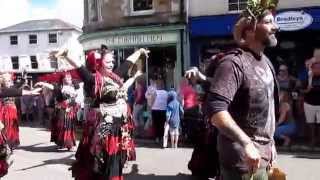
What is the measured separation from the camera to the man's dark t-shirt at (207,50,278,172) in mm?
3525

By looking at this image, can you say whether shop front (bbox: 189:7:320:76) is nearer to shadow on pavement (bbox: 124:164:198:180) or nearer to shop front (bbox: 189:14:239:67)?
shop front (bbox: 189:14:239:67)

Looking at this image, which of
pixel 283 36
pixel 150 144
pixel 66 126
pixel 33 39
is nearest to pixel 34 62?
pixel 33 39

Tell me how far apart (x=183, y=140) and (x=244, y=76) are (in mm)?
10096

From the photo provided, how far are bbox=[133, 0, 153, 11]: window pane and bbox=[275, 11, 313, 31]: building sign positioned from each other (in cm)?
532

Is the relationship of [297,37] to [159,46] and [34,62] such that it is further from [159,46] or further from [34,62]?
[34,62]

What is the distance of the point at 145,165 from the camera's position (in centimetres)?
1010

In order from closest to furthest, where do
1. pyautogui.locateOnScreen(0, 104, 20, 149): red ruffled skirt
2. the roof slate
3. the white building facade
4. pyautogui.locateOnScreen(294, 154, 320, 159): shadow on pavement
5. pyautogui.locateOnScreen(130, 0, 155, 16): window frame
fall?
1. pyautogui.locateOnScreen(294, 154, 320, 159): shadow on pavement
2. pyautogui.locateOnScreen(0, 104, 20, 149): red ruffled skirt
3. pyautogui.locateOnScreen(130, 0, 155, 16): window frame
4. the white building facade
5. the roof slate

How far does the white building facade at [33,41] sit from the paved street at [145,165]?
43.7 metres

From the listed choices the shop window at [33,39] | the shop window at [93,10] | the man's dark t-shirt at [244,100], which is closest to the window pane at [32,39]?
the shop window at [33,39]

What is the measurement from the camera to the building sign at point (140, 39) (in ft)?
58.6

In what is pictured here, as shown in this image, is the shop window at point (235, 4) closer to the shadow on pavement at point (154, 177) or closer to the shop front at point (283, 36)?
the shop front at point (283, 36)

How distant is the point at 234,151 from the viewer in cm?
364

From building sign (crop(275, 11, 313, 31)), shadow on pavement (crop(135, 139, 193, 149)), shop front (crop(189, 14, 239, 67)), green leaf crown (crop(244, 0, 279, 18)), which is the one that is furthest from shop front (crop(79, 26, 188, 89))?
green leaf crown (crop(244, 0, 279, 18))

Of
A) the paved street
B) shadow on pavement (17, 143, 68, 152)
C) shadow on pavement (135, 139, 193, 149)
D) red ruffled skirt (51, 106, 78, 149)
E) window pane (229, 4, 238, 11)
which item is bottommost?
shadow on pavement (17, 143, 68, 152)
